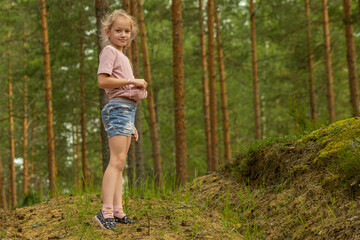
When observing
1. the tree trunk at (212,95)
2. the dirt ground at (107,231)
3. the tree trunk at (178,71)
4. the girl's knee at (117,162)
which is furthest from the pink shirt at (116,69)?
the tree trunk at (212,95)

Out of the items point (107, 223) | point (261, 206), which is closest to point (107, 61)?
point (107, 223)

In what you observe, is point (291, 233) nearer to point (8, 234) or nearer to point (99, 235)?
point (99, 235)

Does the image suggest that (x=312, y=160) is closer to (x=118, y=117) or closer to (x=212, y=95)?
(x=118, y=117)

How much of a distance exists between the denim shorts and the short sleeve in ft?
1.07

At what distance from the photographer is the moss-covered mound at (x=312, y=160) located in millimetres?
3721

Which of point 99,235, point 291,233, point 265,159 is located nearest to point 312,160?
point 265,159

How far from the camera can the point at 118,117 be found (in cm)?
368

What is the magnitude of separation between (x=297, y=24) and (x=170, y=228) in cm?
1633

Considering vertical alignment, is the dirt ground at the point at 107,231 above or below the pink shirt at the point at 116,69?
below

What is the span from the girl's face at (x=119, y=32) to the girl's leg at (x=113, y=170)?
1055 millimetres

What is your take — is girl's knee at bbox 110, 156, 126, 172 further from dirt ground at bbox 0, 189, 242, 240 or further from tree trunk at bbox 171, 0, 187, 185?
tree trunk at bbox 171, 0, 187, 185

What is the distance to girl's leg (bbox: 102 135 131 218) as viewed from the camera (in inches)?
145

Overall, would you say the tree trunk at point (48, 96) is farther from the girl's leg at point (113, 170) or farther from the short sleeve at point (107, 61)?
the short sleeve at point (107, 61)

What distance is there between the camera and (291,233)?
3.72m
